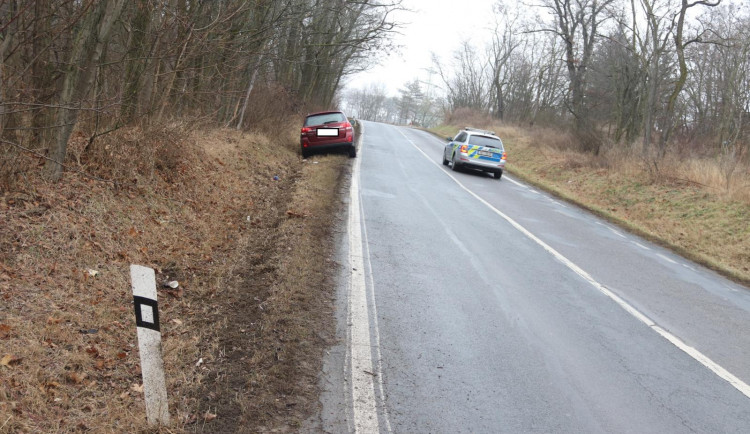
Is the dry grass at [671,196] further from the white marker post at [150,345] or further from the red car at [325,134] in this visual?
the white marker post at [150,345]

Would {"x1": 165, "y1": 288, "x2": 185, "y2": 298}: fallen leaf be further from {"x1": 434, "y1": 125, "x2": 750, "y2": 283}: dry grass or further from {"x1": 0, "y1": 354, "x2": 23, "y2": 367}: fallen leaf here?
{"x1": 434, "y1": 125, "x2": 750, "y2": 283}: dry grass

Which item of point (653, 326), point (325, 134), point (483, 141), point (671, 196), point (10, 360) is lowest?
point (653, 326)

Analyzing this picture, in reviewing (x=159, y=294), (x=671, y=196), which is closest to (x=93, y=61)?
(x=159, y=294)

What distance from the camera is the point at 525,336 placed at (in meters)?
5.39

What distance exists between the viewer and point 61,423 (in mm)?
3289

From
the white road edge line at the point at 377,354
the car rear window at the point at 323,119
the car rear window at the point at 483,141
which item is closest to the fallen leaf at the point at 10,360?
the white road edge line at the point at 377,354

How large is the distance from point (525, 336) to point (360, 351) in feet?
5.74

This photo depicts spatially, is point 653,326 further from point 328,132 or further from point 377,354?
point 328,132

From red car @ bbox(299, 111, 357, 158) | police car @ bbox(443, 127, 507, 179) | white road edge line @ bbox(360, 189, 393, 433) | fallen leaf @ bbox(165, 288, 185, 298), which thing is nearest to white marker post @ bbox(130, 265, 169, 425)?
white road edge line @ bbox(360, 189, 393, 433)

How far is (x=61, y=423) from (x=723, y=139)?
1170 inches

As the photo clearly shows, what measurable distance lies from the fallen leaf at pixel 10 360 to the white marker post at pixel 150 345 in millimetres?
1069

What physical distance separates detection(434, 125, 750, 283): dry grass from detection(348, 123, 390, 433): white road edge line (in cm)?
645

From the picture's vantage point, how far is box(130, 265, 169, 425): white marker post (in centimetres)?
334

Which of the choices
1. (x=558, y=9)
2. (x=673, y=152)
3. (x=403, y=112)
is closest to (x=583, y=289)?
(x=673, y=152)
